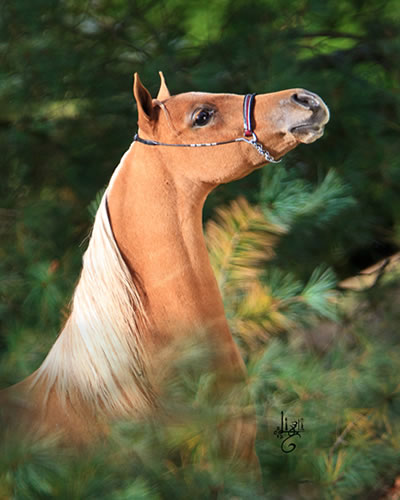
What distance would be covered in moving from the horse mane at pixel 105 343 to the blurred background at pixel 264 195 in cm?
8

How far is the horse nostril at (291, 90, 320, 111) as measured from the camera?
88 cm

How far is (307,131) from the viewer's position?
0.89 metres

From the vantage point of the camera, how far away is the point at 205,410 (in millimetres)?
569

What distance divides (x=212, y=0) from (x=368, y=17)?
1.78ft

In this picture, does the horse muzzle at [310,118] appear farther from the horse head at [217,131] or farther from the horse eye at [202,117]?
the horse eye at [202,117]

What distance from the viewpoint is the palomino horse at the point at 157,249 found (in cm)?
88

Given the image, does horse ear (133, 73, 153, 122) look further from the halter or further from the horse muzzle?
the horse muzzle

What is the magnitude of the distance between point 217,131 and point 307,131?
137 mm

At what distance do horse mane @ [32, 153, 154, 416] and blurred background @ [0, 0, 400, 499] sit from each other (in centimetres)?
8

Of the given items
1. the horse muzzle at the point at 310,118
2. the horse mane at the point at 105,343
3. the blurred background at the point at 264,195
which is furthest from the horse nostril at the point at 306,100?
the horse mane at the point at 105,343

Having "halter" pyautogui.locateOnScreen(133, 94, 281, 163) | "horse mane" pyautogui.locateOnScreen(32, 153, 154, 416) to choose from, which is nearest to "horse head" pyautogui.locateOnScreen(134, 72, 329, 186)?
"halter" pyautogui.locateOnScreen(133, 94, 281, 163)

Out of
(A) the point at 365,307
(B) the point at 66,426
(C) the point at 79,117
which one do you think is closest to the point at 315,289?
(B) the point at 66,426

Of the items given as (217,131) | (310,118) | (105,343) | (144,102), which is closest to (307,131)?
A: (310,118)

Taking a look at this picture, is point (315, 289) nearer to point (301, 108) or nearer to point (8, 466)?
point (301, 108)
